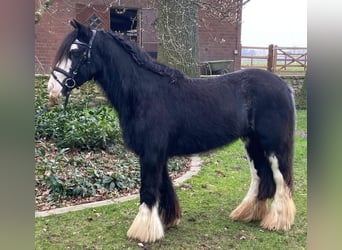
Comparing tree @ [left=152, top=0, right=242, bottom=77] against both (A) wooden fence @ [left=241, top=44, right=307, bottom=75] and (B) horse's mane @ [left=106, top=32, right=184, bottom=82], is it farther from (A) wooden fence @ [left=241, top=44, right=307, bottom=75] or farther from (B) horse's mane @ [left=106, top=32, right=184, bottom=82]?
(A) wooden fence @ [left=241, top=44, right=307, bottom=75]

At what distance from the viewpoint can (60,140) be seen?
4973mm

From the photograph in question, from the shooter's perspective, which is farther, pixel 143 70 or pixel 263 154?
pixel 263 154

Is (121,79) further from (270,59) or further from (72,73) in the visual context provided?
(270,59)

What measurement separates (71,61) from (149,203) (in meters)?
1.29

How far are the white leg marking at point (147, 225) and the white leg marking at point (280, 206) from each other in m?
1.06

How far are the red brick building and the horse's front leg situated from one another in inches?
114

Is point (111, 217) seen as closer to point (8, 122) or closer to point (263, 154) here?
point (263, 154)

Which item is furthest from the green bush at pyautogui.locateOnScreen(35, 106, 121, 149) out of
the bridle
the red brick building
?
the bridle

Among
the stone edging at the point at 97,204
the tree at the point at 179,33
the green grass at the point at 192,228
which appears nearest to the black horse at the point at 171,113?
the green grass at the point at 192,228

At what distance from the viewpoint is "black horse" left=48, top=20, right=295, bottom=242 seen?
9.70 ft

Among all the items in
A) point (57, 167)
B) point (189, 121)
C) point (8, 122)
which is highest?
point (8, 122)

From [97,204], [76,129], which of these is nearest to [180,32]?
[76,129]

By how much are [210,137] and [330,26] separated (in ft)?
6.07

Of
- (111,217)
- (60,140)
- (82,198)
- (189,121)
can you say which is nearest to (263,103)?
(189,121)
